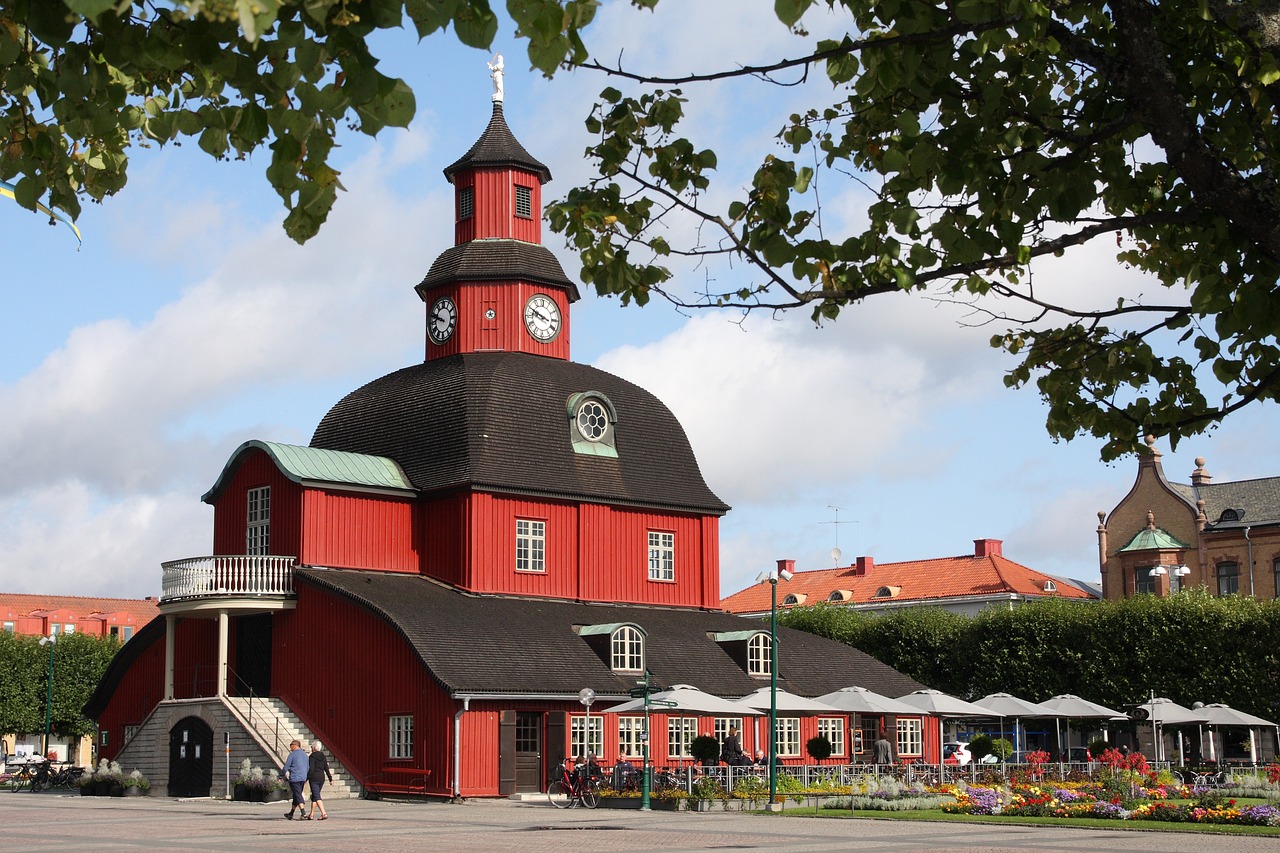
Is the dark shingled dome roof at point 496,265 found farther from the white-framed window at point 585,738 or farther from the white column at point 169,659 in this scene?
the white-framed window at point 585,738

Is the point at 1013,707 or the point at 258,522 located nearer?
the point at 1013,707

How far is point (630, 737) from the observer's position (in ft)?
124

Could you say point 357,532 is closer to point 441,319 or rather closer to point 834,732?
point 441,319

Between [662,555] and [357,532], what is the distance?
9.28 meters

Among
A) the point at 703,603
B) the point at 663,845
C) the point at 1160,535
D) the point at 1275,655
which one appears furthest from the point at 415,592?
the point at 1160,535

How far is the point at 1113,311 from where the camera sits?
34.5ft

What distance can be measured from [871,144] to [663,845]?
12462 mm

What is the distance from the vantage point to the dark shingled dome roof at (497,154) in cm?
4619

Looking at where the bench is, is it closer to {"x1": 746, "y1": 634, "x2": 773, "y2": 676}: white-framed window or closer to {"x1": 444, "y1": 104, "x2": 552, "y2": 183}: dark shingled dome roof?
{"x1": 746, "y1": 634, "x2": 773, "y2": 676}: white-framed window

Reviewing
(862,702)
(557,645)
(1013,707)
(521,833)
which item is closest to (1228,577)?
(1013,707)

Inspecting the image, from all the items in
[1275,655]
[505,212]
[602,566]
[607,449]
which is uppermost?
[505,212]

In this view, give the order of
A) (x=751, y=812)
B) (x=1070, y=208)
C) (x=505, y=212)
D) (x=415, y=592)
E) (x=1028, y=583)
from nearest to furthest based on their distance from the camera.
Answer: (x=1070, y=208) → (x=751, y=812) → (x=415, y=592) → (x=505, y=212) → (x=1028, y=583)

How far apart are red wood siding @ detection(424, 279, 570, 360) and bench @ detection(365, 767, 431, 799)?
540 inches

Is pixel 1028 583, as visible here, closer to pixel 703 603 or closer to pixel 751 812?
pixel 703 603
